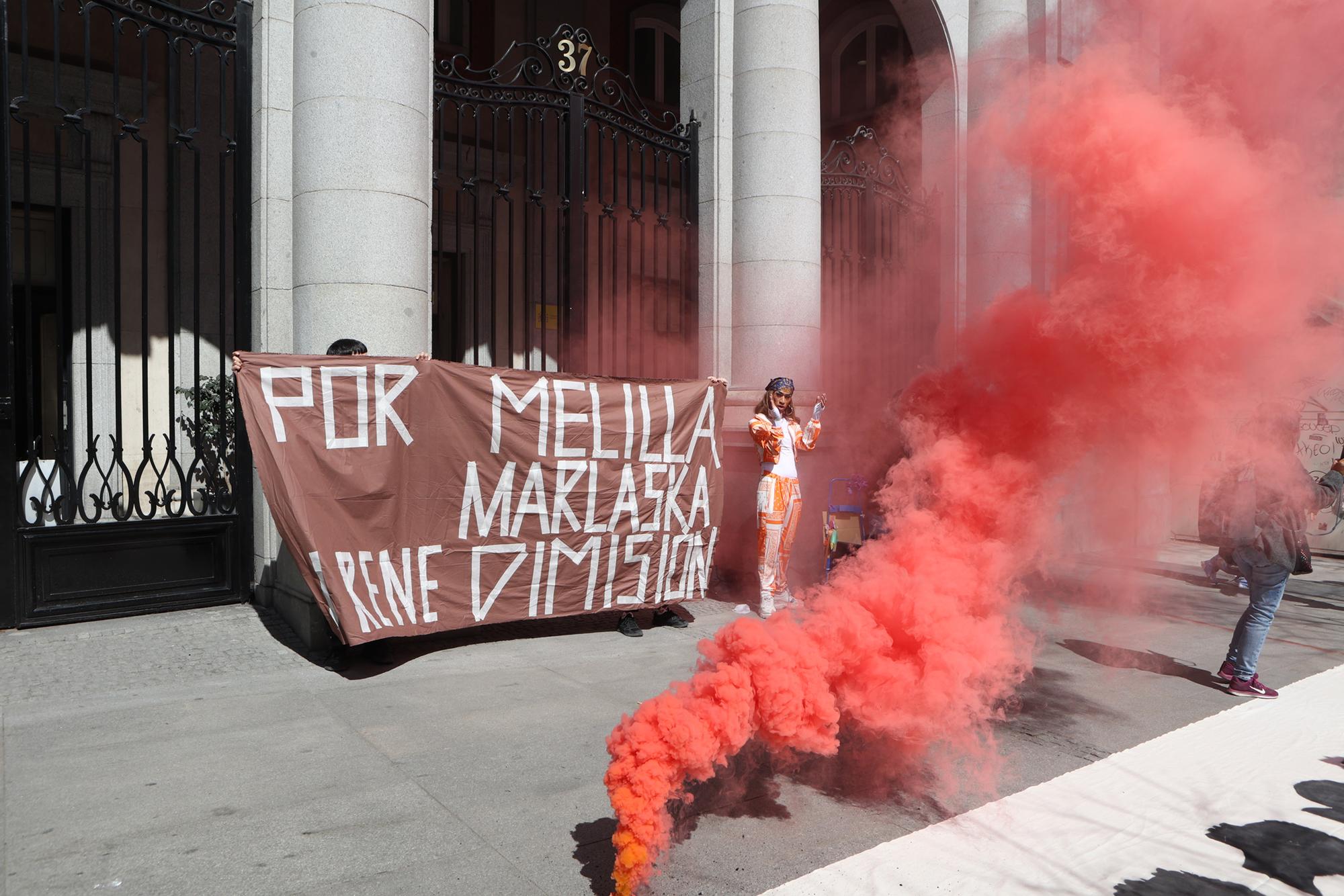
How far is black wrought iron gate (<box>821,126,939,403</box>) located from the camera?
465 inches

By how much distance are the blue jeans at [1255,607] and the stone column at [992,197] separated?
19.6ft

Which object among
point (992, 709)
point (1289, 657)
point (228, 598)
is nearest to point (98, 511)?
point (228, 598)

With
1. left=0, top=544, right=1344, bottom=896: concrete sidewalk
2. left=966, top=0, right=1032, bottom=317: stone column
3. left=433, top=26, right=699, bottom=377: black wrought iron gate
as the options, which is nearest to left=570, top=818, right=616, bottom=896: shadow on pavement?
left=0, top=544, right=1344, bottom=896: concrete sidewalk

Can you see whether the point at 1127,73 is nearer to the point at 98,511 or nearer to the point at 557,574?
the point at 557,574

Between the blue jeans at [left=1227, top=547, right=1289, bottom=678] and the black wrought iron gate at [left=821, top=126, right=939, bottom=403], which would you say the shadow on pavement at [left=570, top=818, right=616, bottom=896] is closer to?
the blue jeans at [left=1227, top=547, right=1289, bottom=678]

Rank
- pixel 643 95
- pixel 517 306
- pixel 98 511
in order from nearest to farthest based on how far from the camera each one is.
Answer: pixel 98 511 < pixel 517 306 < pixel 643 95

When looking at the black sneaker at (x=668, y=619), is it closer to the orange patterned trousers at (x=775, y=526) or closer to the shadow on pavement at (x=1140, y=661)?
the orange patterned trousers at (x=775, y=526)

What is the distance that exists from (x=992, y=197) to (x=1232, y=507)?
7.00 meters

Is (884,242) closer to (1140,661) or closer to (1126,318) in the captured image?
(1140,661)

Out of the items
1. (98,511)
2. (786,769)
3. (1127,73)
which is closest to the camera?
(786,769)

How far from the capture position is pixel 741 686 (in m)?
3.60

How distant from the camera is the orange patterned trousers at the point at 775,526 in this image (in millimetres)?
7848

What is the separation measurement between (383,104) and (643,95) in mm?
8169

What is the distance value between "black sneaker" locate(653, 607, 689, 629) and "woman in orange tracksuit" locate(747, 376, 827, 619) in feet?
2.42
